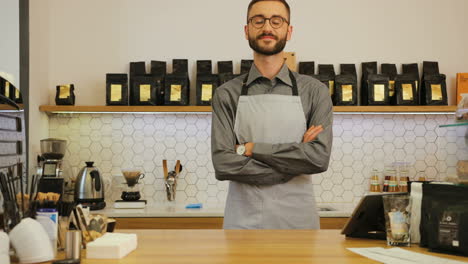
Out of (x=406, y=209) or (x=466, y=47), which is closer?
(x=406, y=209)

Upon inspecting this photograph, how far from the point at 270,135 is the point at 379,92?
1.57m

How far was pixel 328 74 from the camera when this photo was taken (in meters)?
3.79

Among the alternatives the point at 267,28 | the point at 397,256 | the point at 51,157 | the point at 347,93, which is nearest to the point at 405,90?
the point at 347,93

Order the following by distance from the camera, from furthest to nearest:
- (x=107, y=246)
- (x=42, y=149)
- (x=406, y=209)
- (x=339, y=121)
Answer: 1. (x=339, y=121)
2. (x=42, y=149)
3. (x=406, y=209)
4. (x=107, y=246)

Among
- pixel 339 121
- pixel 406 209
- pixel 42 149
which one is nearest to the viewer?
pixel 406 209

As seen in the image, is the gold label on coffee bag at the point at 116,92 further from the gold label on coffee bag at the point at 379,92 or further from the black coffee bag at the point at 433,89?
the black coffee bag at the point at 433,89

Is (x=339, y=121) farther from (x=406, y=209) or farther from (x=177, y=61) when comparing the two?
(x=406, y=209)

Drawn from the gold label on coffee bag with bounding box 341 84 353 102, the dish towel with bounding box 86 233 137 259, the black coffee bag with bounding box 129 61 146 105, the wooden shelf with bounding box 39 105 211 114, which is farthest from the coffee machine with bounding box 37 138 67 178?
the dish towel with bounding box 86 233 137 259

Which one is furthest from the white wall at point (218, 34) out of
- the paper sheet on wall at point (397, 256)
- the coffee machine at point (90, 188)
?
the paper sheet on wall at point (397, 256)

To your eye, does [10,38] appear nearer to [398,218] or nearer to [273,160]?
[273,160]

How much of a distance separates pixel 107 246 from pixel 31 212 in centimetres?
24

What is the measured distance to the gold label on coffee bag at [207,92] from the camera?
12.1ft

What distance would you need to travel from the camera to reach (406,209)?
163 centimetres

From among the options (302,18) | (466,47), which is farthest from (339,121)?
(466,47)
